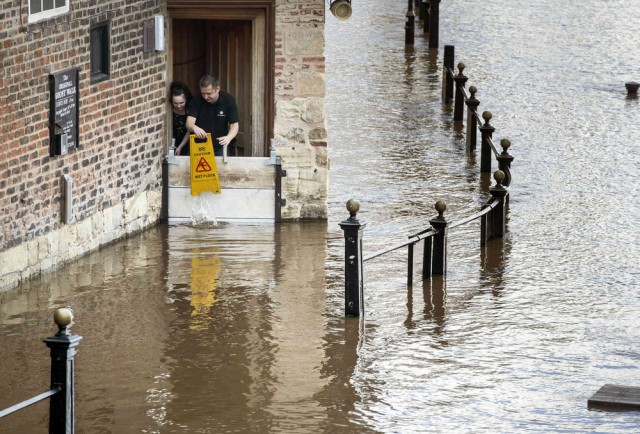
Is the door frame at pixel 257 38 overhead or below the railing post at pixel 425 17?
below

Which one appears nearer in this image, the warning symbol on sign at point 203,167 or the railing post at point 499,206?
the railing post at point 499,206

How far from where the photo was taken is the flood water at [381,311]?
34.3ft

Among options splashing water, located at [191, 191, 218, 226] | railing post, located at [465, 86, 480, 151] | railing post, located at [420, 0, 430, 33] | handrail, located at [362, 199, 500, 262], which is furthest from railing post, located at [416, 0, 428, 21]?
handrail, located at [362, 199, 500, 262]

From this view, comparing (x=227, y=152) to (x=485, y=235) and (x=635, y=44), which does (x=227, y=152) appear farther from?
(x=635, y=44)

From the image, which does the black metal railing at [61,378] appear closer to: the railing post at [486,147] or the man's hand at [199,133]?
the man's hand at [199,133]

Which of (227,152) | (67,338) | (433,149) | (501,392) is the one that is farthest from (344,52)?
(67,338)

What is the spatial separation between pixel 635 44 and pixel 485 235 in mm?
14981

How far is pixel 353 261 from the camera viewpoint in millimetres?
12469

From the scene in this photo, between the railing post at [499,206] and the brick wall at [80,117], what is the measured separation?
368 cm

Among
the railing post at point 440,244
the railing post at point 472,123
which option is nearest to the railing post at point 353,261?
the railing post at point 440,244

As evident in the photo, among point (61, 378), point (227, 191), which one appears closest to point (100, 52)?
point (227, 191)

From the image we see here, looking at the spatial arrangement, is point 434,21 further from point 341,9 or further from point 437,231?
point 437,231

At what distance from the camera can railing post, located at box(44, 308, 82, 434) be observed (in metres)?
8.73

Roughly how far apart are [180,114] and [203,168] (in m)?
0.75
